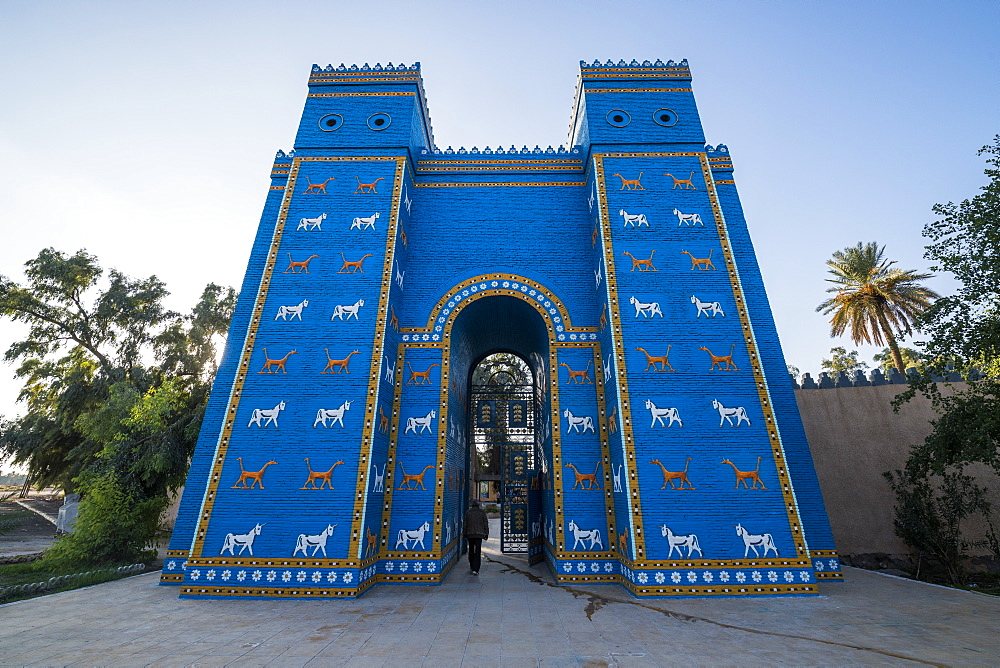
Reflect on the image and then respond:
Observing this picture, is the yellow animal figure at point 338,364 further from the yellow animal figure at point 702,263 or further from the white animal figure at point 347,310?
the yellow animal figure at point 702,263

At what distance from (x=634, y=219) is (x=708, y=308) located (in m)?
2.91

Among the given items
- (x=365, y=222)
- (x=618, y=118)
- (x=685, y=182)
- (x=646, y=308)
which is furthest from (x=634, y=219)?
(x=365, y=222)

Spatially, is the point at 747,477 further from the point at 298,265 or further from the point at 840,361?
the point at 840,361

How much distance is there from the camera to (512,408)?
1446 centimetres

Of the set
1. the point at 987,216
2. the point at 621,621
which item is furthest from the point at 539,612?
the point at 987,216

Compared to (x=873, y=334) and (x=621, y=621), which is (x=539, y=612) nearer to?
(x=621, y=621)

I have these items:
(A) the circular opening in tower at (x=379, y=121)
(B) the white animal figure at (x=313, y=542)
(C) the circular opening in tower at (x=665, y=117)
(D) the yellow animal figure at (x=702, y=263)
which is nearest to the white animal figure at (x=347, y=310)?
(B) the white animal figure at (x=313, y=542)

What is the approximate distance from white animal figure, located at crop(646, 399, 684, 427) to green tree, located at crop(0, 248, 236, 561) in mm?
12971

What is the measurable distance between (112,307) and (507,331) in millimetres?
19546

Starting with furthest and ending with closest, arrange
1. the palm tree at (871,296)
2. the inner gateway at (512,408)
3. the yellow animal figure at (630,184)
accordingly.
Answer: the palm tree at (871,296) → the inner gateway at (512,408) → the yellow animal figure at (630,184)

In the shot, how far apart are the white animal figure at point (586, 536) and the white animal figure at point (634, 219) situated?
24.3ft

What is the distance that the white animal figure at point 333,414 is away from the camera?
9578mm

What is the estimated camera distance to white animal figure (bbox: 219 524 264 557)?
28.5 feet

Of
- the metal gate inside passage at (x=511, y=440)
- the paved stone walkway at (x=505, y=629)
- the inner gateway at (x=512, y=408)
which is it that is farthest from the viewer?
the metal gate inside passage at (x=511, y=440)
